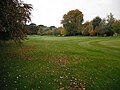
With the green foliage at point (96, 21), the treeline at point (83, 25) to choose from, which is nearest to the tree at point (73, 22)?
the treeline at point (83, 25)

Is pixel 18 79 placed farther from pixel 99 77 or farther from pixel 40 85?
pixel 99 77

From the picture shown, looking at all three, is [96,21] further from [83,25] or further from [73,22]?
[73,22]

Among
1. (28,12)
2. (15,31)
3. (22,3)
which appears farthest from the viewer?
(28,12)

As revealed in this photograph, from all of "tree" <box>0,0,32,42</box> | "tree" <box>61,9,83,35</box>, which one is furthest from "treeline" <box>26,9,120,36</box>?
"tree" <box>0,0,32,42</box>

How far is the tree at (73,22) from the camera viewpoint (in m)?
104

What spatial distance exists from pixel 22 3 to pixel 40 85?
10412 mm

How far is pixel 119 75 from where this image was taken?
1288 centimetres

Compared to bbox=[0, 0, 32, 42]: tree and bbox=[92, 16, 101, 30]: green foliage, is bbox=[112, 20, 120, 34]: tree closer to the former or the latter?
bbox=[92, 16, 101, 30]: green foliage

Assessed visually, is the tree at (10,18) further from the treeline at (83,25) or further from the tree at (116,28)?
the tree at (116,28)

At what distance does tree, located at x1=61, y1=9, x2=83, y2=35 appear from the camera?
341 feet

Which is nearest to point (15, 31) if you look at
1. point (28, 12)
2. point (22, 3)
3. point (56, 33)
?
point (22, 3)

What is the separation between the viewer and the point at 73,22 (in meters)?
107

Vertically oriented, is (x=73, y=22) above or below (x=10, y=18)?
above

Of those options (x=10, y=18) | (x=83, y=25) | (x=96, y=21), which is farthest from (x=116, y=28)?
(x=10, y=18)
